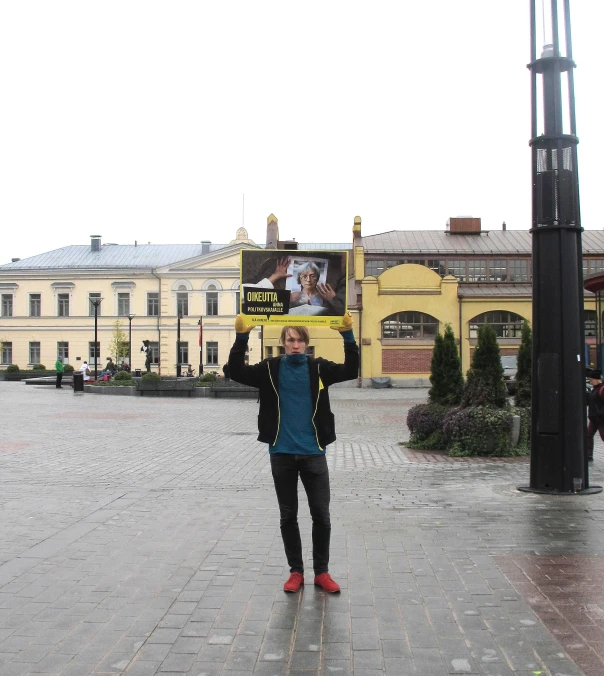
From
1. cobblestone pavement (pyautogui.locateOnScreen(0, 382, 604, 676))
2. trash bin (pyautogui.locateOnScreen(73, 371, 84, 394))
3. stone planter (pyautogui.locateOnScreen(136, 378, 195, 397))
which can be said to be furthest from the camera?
trash bin (pyautogui.locateOnScreen(73, 371, 84, 394))

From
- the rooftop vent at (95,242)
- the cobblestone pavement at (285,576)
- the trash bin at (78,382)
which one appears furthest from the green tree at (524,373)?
the rooftop vent at (95,242)

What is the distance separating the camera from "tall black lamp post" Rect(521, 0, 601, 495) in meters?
9.09

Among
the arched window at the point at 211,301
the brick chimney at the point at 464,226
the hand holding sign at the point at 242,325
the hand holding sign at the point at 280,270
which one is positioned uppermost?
the brick chimney at the point at 464,226

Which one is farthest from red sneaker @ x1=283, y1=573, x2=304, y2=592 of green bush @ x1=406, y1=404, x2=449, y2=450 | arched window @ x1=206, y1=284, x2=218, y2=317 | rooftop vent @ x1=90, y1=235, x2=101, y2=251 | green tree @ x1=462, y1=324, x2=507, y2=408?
rooftop vent @ x1=90, y1=235, x2=101, y2=251

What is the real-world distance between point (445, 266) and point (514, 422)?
4335 centimetres

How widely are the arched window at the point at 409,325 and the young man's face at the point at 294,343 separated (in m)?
45.6

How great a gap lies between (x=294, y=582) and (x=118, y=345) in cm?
6459

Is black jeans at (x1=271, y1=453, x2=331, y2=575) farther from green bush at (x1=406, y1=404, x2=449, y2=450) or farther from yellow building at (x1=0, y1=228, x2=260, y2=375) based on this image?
yellow building at (x1=0, y1=228, x2=260, y2=375)

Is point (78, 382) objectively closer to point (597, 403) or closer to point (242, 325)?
point (597, 403)

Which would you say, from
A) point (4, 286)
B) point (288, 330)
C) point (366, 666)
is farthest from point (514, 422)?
point (4, 286)

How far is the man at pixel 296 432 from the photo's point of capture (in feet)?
18.0

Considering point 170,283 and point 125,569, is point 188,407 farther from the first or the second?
point 170,283

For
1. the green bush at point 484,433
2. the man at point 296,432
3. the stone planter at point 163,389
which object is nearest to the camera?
the man at point 296,432

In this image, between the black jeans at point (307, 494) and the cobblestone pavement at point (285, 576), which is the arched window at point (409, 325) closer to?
the cobblestone pavement at point (285, 576)
